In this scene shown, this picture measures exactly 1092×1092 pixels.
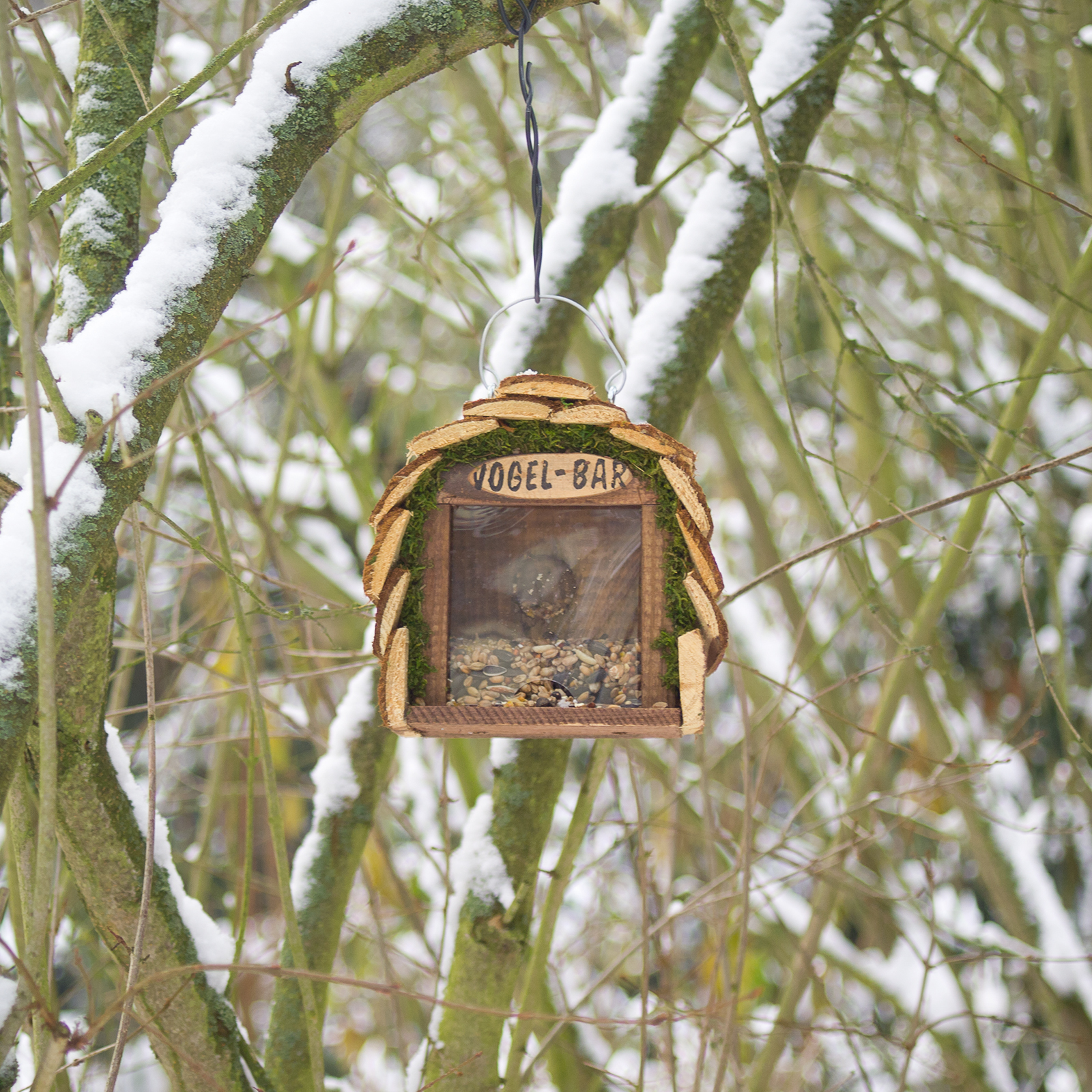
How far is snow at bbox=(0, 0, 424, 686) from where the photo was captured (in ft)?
2.85

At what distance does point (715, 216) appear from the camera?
5.20 ft

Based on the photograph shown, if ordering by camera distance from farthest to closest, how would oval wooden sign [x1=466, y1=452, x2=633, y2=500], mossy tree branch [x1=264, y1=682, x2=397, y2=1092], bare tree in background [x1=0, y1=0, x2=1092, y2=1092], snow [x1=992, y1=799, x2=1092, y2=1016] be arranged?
1. snow [x1=992, y1=799, x2=1092, y2=1016]
2. mossy tree branch [x1=264, y1=682, x2=397, y2=1092]
3. oval wooden sign [x1=466, y1=452, x2=633, y2=500]
4. bare tree in background [x1=0, y1=0, x2=1092, y2=1092]

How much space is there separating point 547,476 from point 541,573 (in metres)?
0.14

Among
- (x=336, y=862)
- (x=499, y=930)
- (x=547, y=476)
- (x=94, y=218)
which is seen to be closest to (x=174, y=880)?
(x=336, y=862)

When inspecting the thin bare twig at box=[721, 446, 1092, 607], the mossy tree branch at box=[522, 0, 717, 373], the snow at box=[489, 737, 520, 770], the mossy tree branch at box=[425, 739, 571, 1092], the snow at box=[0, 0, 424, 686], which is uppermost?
the mossy tree branch at box=[522, 0, 717, 373]

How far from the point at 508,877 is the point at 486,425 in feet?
2.63

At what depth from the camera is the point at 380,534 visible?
1.09 m

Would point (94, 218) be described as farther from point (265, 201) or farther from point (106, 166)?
point (265, 201)

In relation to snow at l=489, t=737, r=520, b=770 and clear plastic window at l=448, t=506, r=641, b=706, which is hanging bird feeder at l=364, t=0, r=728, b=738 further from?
snow at l=489, t=737, r=520, b=770

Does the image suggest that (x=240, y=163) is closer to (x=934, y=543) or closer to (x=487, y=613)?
(x=487, y=613)

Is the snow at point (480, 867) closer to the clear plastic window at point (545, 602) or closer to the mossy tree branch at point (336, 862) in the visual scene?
the mossy tree branch at point (336, 862)

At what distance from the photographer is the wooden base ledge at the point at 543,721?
3.42 feet

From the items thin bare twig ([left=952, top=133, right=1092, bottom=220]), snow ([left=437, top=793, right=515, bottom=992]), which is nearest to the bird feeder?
snow ([left=437, top=793, right=515, bottom=992])

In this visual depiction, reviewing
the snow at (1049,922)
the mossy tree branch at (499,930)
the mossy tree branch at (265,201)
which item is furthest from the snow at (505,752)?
the snow at (1049,922)
